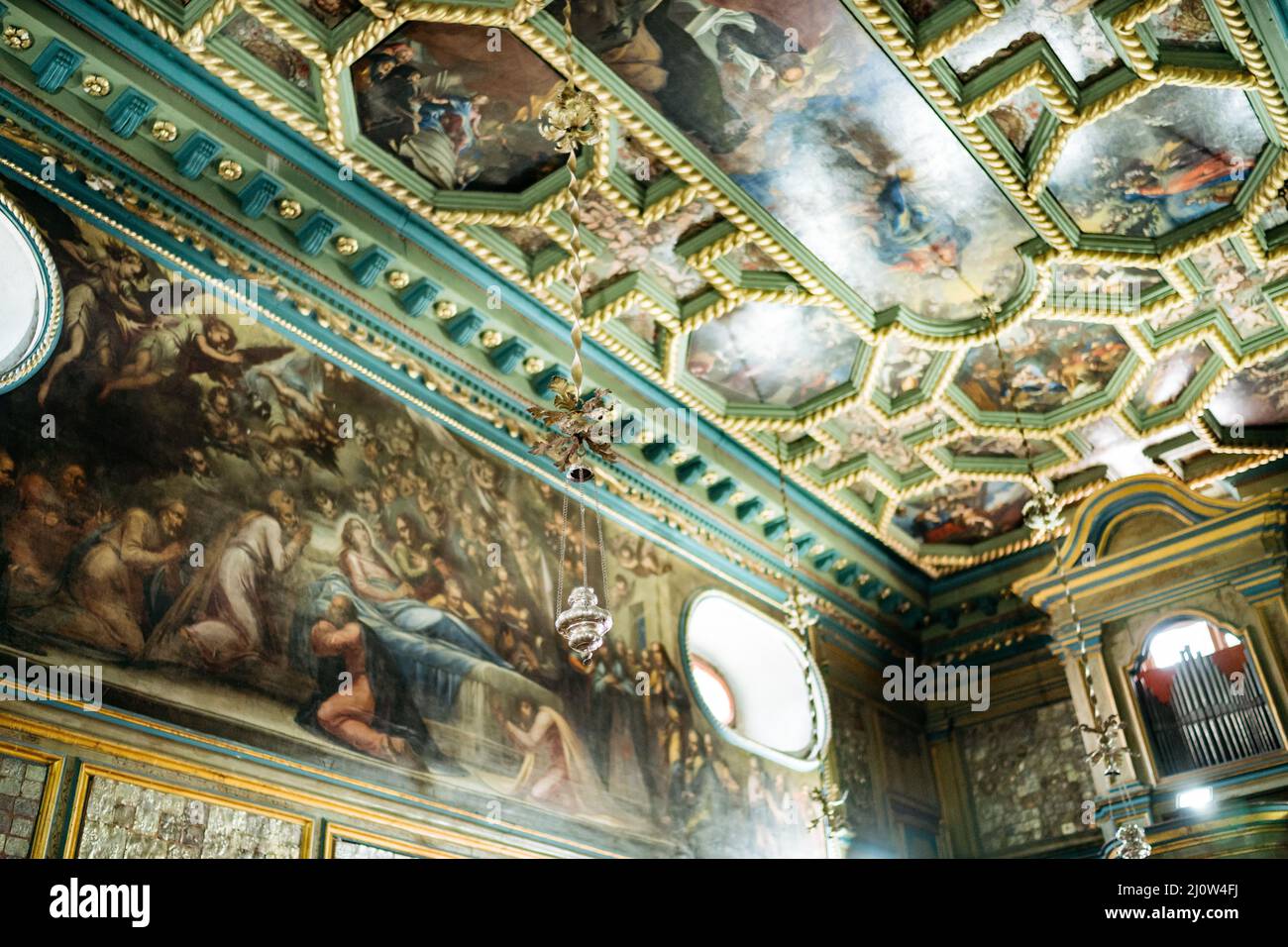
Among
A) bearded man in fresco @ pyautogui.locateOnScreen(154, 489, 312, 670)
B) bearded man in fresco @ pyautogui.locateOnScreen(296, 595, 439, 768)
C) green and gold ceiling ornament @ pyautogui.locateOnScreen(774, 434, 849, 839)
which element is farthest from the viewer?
green and gold ceiling ornament @ pyautogui.locateOnScreen(774, 434, 849, 839)

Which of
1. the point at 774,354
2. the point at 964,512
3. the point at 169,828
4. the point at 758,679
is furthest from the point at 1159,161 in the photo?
the point at 169,828

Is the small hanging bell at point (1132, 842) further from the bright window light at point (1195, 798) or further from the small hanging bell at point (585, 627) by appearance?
the small hanging bell at point (585, 627)

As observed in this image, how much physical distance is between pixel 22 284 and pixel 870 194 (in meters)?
6.60

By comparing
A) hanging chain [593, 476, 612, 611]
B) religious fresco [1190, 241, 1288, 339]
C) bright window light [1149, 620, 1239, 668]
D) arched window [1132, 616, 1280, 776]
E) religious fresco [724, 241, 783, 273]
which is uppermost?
religious fresco [724, 241, 783, 273]

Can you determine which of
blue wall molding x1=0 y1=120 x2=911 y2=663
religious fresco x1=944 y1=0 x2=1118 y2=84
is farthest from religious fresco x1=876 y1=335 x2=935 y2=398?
religious fresco x1=944 y1=0 x2=1118 y2=84

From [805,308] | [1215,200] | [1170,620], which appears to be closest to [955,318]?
[805,308]

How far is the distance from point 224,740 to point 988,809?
1017 cm

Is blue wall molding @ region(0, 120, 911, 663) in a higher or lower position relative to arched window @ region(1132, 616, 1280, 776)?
higher

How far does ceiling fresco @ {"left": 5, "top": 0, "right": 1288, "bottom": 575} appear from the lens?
9.17m

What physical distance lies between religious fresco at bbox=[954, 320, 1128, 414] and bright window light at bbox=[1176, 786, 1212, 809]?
4.15 m

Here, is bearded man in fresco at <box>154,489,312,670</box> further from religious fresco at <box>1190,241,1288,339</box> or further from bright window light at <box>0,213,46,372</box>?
religious fresco at <box>1190,241,1288,339</box>

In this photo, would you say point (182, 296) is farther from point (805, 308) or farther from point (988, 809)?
point (988, 809)

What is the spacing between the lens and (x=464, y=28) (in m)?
9.08

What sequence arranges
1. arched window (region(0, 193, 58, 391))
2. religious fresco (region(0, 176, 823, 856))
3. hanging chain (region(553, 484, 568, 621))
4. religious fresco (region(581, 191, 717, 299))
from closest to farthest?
1. religious fresco (region(0, 176, 823, 856))
2. arched window (region(0, 193, 58, 391))
3. religious fresco (region(581, 191, 717, 299))
4. hanging chain (region(553, 484, 568, 621))
